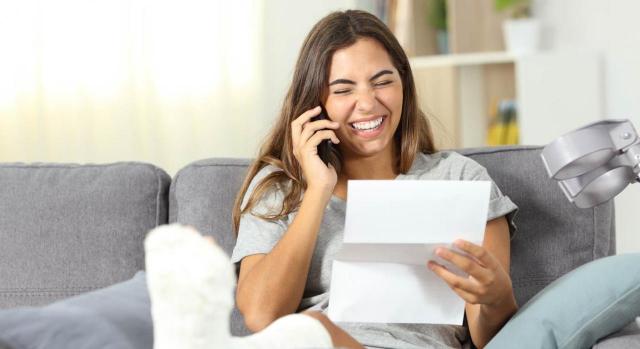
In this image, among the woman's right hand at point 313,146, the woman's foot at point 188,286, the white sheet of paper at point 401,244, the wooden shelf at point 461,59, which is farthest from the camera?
the wooden shelf at point 461,59

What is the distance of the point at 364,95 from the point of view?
1.87 metres

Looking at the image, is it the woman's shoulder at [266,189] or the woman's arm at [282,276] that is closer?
the woman's arm at [282,276]

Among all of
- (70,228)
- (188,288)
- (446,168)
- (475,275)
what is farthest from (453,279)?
(70,228)

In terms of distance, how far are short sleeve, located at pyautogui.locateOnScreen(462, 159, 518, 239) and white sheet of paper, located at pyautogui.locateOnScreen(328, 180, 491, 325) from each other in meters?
0.20

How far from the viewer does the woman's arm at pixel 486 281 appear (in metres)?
1.59

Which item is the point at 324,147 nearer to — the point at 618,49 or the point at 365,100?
the point at 365,100

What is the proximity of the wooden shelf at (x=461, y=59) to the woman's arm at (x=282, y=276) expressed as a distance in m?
2.25

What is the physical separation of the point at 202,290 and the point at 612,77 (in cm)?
294

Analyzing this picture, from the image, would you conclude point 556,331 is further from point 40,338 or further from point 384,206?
point 40,338

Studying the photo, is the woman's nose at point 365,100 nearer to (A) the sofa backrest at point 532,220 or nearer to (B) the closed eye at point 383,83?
(B) the closed eye at point 383,83

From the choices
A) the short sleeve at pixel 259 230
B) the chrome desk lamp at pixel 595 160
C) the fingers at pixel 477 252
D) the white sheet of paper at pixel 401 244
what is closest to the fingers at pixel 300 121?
the short sleeve at pixel 259 230

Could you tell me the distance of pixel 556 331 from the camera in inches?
63.2

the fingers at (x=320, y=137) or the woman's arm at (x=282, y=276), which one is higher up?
the fingers at (x=320, y=137)

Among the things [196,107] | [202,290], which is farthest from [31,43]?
[202,290]
